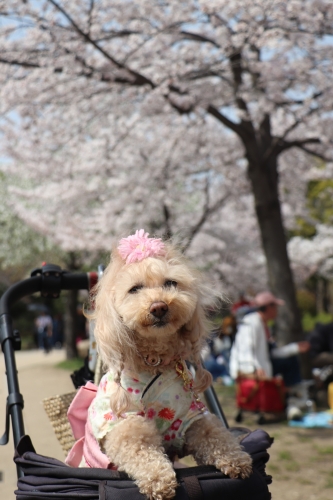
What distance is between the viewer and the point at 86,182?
35.7 feet

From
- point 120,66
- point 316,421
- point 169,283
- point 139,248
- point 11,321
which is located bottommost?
point 316,421

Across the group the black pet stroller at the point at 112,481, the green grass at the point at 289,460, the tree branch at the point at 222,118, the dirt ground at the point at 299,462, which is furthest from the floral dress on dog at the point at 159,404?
the tree branch at the point at 222,118

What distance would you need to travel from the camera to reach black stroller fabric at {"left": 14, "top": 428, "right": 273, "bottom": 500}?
1.52 metres

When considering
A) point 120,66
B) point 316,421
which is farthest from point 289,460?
point 120,66

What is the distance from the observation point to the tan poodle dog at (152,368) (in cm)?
171

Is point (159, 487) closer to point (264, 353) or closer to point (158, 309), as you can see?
point (158, 309)

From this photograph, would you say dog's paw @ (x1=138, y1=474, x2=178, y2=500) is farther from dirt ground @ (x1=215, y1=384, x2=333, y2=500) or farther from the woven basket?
dirt ground @ (x1=215, y1=384, x2=333, y2=500)

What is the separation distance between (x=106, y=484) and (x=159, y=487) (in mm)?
155

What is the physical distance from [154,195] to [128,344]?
28.3 ft

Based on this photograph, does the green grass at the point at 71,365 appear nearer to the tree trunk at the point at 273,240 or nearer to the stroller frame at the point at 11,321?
the tree trunk at the point at 273,240

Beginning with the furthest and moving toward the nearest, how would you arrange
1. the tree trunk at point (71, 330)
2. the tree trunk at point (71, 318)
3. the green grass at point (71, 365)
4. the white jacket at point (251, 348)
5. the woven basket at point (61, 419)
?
the tree trunk at point (71, 330)
the tree trunk at point (71, 318)
the green grass at point (71, 365)
the white jacket at point (251, 348)
the woven basket at point (61, 419)

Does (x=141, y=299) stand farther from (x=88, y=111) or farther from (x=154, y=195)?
(x=154, y=195)

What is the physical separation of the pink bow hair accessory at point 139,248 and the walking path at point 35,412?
2.99 metres

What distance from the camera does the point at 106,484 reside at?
4.99 ft
